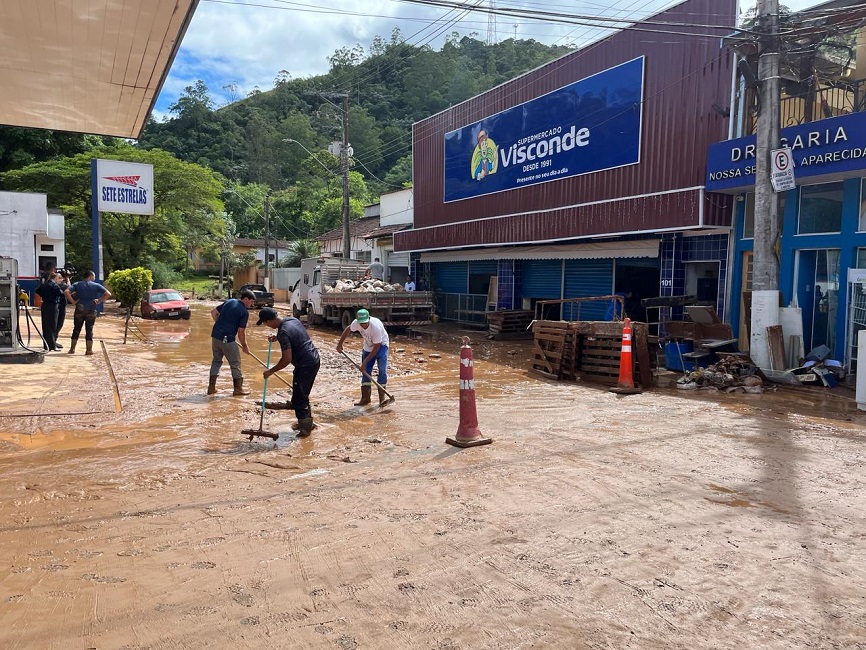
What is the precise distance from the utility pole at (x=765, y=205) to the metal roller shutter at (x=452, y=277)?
47.5ft

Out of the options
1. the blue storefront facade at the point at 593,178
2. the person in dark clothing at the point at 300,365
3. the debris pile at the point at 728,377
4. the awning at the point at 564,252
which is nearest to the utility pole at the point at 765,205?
the debris pile at the point at 728,377

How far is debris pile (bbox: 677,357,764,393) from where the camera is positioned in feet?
34.5

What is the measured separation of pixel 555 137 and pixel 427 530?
16.0 meters

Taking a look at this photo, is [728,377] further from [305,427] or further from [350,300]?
[350,300]

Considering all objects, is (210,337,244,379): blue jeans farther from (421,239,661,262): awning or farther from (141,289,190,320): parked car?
(141,289,190,320): parked car

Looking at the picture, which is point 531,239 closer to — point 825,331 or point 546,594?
point 825,331

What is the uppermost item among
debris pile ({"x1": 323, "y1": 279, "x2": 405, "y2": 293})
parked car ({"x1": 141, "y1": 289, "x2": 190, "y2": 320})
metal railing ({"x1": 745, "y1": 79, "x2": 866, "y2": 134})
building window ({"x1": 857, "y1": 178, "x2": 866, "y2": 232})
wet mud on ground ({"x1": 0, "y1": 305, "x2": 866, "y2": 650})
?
metal railing ({"x1": 745, "y1": 79, "x2": 866, "y2": 134})

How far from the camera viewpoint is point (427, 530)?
4.30m

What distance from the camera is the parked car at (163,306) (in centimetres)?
2486

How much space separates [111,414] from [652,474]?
6.36 metres

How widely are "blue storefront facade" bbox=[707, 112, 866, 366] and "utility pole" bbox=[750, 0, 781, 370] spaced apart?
649mm

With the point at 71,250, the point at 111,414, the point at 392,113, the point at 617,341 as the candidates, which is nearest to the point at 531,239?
the point at 617,341

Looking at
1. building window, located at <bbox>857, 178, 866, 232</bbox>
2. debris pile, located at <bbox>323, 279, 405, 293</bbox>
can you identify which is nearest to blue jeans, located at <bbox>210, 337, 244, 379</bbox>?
debris pile, located at <bbox>323, 279, 405, 293</bbox>

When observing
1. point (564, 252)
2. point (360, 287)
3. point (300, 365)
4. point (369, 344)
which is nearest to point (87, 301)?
point (369, 344)
